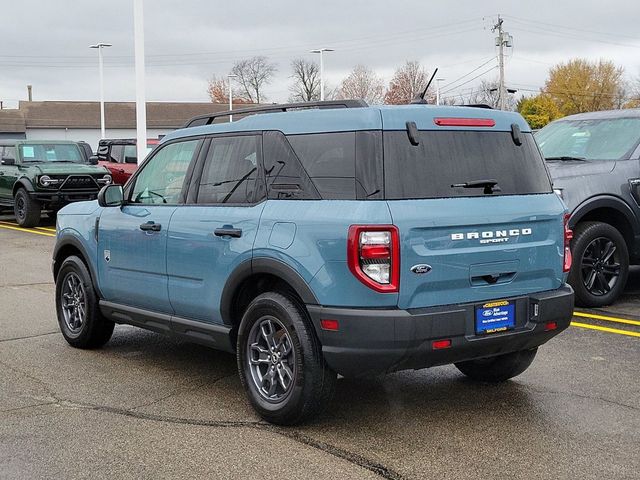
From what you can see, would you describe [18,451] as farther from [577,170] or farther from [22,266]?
[22,266]

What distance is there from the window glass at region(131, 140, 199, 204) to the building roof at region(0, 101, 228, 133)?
6175 cm

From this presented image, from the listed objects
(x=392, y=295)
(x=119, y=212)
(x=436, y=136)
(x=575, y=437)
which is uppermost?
(x=436, y=136)

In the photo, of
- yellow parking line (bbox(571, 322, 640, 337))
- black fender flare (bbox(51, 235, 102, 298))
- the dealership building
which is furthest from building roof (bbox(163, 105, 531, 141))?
the dealership building

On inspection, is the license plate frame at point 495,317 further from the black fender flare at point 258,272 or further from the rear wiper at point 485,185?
the black fender flare at point 258,272

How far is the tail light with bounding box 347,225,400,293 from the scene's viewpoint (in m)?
4.26

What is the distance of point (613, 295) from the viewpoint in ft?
27.6

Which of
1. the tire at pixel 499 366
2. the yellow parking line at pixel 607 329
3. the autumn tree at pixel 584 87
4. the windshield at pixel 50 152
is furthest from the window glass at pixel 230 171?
the autumn tree at pixel 584 87

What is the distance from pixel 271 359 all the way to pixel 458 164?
62.7 inches

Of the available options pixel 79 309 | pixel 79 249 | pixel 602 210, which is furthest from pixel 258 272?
pixel 602 210

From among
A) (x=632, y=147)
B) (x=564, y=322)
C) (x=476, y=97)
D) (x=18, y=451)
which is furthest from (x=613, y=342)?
(x=476, y=97)

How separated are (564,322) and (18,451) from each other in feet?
10.6

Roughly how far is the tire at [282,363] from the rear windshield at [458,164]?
0.93 m

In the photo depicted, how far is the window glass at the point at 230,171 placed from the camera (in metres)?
5.15

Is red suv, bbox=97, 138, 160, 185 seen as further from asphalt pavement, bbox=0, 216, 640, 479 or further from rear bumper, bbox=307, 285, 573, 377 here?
rear bumper, bbox=307, 285, 573, 377
